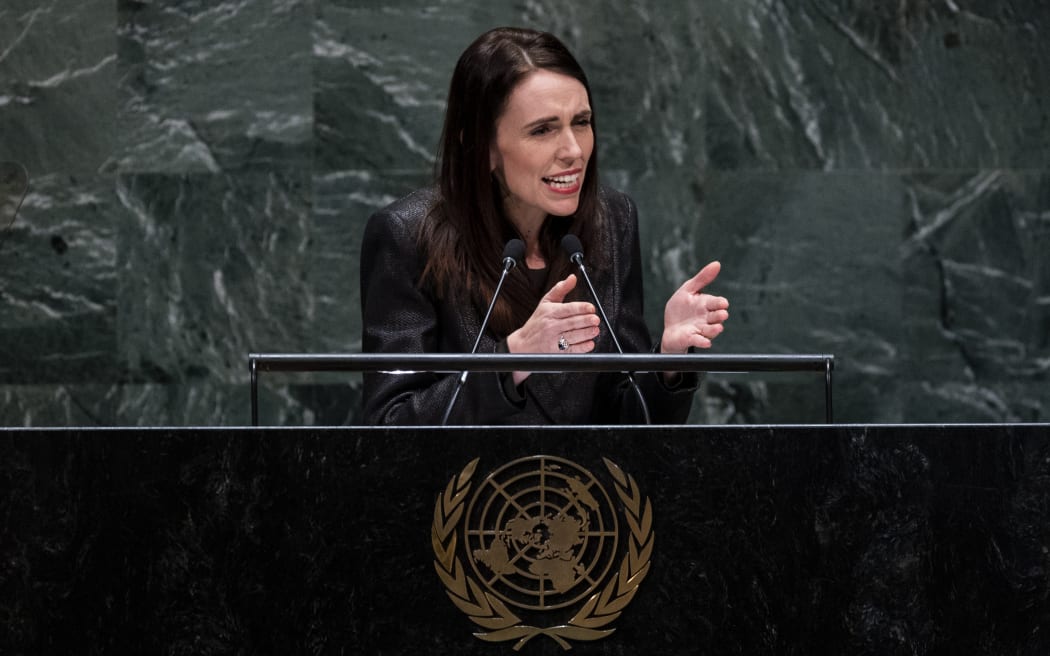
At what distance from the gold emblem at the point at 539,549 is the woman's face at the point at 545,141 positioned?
0.97m

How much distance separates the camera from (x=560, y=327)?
6.95 feet

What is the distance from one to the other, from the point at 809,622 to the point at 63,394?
3.16 meters

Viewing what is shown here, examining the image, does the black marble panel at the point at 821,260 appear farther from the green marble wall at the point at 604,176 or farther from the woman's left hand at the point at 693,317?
the woman's left hand at the point at 693,317

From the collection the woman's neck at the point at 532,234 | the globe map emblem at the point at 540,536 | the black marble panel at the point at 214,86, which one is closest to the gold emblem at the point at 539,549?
the globe map emblem at the point at 540,536

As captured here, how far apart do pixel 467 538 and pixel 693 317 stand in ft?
2.24

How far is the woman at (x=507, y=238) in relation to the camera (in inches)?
102

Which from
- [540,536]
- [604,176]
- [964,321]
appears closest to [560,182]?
[540,536]

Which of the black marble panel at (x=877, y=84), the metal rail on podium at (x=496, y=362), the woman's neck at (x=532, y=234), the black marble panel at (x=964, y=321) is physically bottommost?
the black marble panel at (x=964, y=321)

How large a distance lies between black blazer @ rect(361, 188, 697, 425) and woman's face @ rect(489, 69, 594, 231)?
16cm

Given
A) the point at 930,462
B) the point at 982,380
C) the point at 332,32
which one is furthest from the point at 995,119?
the point at 930,462

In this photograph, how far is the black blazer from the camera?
8.04 feet

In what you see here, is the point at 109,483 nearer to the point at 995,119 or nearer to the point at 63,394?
the point at 63,394

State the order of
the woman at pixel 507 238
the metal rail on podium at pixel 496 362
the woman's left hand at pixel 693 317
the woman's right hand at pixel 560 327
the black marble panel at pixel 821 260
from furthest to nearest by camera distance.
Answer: the black marble panel at pixel 821 260
the woman at pixel 507 238
the woman's left hand at pixel 693 317
the woman's right hand at pixel 560 327
the metal rail on podium at pixel 496 362

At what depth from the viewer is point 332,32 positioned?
14.2 feet
